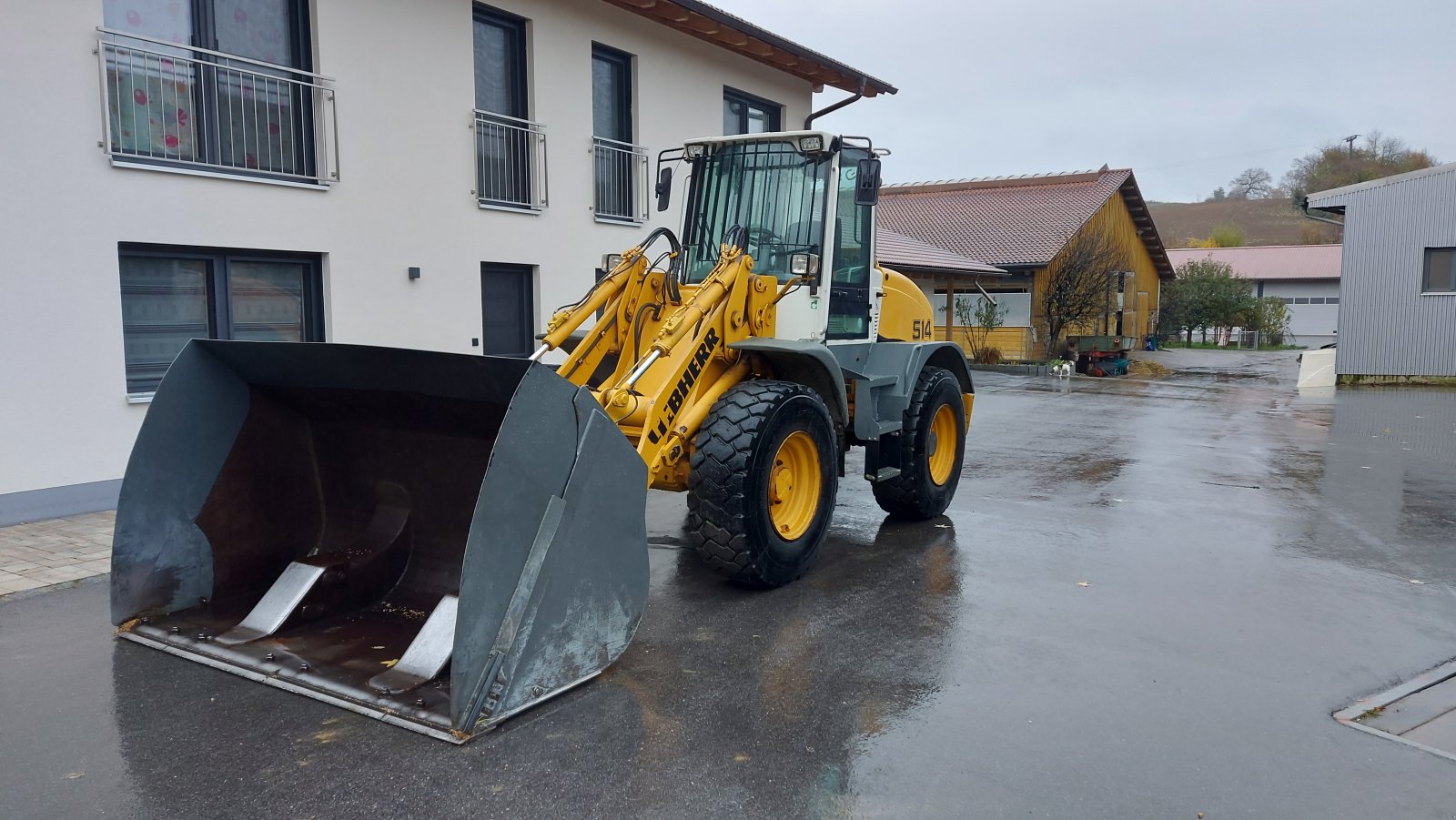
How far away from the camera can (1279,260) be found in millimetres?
57281

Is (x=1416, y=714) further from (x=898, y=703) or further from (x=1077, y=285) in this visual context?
(x=1077, y=285)

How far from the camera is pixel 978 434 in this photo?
532 inches

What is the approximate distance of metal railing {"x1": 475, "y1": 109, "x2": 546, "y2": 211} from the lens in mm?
10570

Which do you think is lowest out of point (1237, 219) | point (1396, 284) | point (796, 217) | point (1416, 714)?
point (1416, 714)

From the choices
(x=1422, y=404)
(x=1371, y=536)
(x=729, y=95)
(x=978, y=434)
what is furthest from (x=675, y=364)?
(x=1422, y=404)

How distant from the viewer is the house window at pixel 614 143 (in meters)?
12.2

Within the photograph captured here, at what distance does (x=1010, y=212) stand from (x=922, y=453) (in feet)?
92.8

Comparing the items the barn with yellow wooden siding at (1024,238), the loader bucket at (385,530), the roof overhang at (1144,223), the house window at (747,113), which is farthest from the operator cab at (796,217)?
the roof overhang at (1144,223)

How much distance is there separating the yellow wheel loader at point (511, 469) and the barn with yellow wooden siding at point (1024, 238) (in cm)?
1740

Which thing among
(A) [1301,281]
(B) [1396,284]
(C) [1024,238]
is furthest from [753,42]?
(A) [1301,281]

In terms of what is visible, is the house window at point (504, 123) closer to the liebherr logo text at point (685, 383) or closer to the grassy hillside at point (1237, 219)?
the liebherr logo text at point (685, 383)

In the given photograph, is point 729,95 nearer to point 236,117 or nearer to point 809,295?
point 236,117

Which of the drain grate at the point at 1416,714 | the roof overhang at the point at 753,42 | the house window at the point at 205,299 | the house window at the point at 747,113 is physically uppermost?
the roof overhang at the point at 753,42

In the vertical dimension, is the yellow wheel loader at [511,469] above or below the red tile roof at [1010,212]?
below
